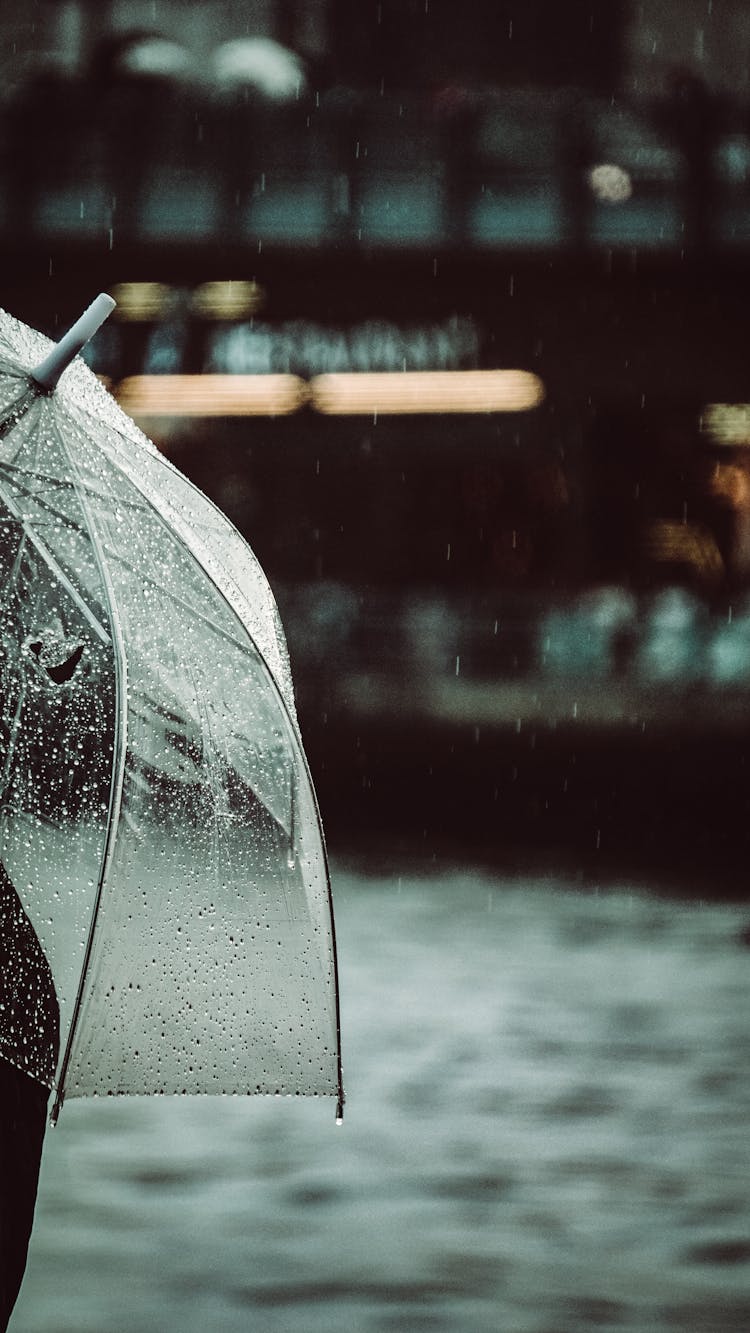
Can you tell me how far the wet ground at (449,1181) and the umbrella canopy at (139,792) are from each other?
5.28ft

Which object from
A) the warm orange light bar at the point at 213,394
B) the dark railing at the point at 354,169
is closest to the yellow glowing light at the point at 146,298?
the warm orange light bar at the point at 213,394

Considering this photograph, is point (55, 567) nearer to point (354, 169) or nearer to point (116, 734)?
point (116, 734)

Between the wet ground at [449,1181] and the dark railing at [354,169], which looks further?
the dark railing at [354,169]

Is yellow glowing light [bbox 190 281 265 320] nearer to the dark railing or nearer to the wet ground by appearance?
the dark railing

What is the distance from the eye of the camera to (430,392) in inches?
907

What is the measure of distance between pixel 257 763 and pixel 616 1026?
4.85 metres

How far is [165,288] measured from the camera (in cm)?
2275

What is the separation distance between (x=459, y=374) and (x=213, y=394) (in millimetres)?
2641

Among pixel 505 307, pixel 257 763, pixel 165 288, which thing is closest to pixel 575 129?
pixel 505 307

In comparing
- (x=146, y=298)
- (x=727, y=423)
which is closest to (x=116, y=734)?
(x=146, y=298)

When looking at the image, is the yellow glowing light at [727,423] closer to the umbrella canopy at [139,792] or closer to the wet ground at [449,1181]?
the wet ground at [449,1181]

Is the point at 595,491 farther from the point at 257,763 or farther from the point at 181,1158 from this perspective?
the point at 257,763

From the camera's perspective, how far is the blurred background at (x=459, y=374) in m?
15.0

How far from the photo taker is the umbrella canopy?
294 cm
